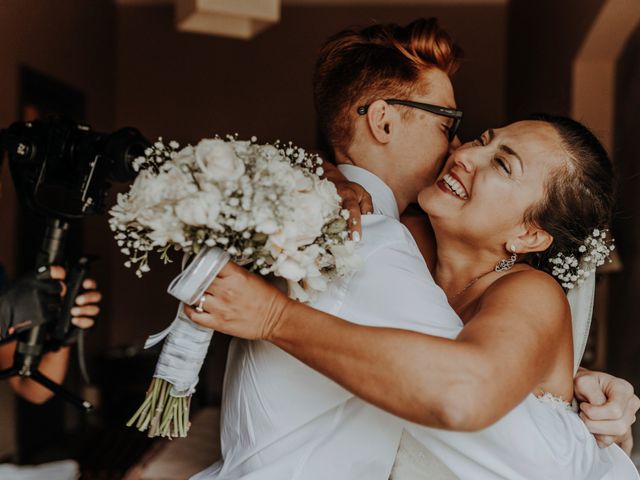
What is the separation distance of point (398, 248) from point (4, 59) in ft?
13.4

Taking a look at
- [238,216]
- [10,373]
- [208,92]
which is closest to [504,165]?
[238,216]

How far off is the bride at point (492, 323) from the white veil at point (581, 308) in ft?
0.03

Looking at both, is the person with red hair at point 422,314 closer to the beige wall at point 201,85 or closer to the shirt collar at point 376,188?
the shirt collar at point 376,188

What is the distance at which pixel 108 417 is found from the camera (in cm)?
618

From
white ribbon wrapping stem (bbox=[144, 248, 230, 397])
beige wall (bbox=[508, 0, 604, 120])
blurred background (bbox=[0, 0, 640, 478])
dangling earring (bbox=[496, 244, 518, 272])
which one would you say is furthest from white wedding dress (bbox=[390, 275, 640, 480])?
beige wall (bbox=[508, 0, 604, 120])

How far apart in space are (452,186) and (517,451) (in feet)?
2.02

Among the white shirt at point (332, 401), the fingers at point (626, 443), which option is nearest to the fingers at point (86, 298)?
the white shirt at point (332, 401)

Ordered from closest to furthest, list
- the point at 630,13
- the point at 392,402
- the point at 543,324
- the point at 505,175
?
the point at 392,402, the point at 543,324, the point at 505,175, the point at 630,13

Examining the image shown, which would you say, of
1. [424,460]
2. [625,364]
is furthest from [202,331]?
[625,364]

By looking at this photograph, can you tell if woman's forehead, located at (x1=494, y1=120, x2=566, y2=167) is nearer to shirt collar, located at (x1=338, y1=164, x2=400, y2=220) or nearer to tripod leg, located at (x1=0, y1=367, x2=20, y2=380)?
shirt collar, located at (x1=338, y1=164, x2=400, y2=220)

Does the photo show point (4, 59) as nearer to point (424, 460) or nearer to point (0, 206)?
point (0, 206)

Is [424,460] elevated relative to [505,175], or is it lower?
lower

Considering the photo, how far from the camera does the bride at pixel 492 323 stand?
1162 millimetres

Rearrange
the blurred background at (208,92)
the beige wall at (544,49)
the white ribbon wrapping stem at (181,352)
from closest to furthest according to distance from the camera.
A: the white ribbon wrapping stem at (181,352) → the blurred background at (208,92) → the beige wall at (544,49)
